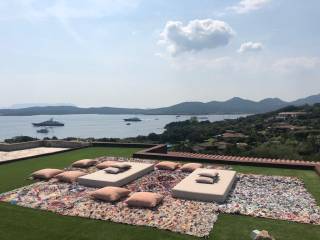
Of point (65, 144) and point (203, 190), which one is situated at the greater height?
point (65, 144)

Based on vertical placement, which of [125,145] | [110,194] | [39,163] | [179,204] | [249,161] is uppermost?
[125,145]

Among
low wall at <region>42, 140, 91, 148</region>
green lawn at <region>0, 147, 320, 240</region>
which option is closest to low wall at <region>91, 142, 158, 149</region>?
low wall at <region>42, 140, 91, 148</region>

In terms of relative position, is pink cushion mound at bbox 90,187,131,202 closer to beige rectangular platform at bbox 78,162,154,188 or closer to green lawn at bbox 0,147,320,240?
beige rectangular platform at bbox 78,162,154,188

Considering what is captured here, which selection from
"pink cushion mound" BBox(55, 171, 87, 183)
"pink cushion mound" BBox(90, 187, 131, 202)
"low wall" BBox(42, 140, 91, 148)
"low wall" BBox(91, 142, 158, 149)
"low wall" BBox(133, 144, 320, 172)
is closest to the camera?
"pink cushion mound" BBox(90, 187, 131, 202)

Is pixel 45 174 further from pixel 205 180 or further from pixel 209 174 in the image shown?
pixel 209 174

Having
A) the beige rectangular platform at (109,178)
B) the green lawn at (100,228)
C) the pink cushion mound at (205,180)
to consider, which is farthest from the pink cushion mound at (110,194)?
the pink cushion mound at (205,180)

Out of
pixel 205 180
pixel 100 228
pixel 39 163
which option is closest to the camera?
pixel 100 228

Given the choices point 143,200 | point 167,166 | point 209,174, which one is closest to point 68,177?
point 143,200

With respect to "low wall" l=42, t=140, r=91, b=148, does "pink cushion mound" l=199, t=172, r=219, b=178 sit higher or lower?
lower

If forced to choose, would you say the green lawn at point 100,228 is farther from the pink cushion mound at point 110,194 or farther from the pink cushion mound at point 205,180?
the pink cushion mound at point 205,180

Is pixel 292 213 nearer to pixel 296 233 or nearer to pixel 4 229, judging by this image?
pixel 296 233

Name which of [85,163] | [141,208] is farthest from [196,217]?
[85,163]
